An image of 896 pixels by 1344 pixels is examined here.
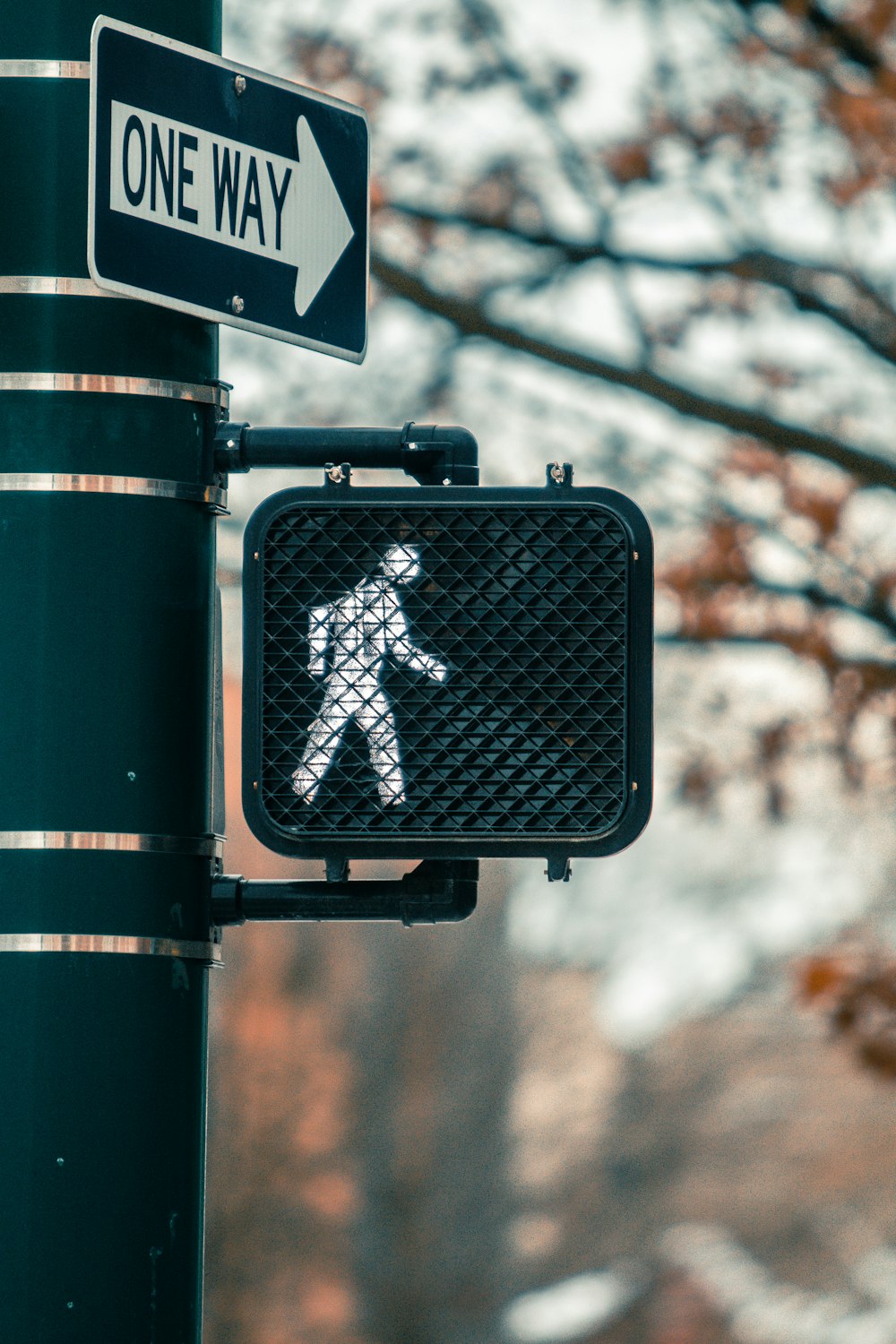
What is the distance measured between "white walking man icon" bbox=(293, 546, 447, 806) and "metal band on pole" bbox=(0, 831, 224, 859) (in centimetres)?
16

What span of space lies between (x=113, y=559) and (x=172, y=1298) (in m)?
0.81

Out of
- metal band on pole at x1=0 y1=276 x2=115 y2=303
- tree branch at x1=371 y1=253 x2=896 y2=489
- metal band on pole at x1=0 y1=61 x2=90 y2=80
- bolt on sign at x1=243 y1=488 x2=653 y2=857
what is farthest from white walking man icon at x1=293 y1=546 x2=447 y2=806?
tree branch at x1=371 y1=253 x2=896 y2=489

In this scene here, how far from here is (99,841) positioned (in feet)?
8.12

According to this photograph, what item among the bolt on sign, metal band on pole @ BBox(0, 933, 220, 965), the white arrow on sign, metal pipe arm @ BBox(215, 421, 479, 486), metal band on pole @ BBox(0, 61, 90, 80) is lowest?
metal band on pole @ BBox(0, 933, 220, 965)

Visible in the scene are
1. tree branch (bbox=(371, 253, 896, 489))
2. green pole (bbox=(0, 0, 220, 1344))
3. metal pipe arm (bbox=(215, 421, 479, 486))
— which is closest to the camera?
green pole (bbox=(0, 0, 220, 1344))

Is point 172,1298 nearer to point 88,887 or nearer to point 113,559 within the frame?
point 88,887

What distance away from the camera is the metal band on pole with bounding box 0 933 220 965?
2441 millimetres

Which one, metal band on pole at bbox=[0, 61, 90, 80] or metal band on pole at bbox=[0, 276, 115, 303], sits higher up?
metal band on pole at bbox=[0, 61, 90, 80]

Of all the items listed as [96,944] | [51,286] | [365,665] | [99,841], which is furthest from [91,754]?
[51,286]

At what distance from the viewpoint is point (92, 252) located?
243 cm

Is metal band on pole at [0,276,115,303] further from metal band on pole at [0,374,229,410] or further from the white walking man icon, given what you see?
the white walking man icon

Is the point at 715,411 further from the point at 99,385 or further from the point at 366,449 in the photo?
the point at 99,385

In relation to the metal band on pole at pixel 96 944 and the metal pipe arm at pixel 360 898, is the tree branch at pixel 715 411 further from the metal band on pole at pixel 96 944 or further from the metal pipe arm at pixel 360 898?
the metal band on pole at pixel 96 944

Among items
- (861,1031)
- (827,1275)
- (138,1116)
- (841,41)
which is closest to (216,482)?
(138,1116)
